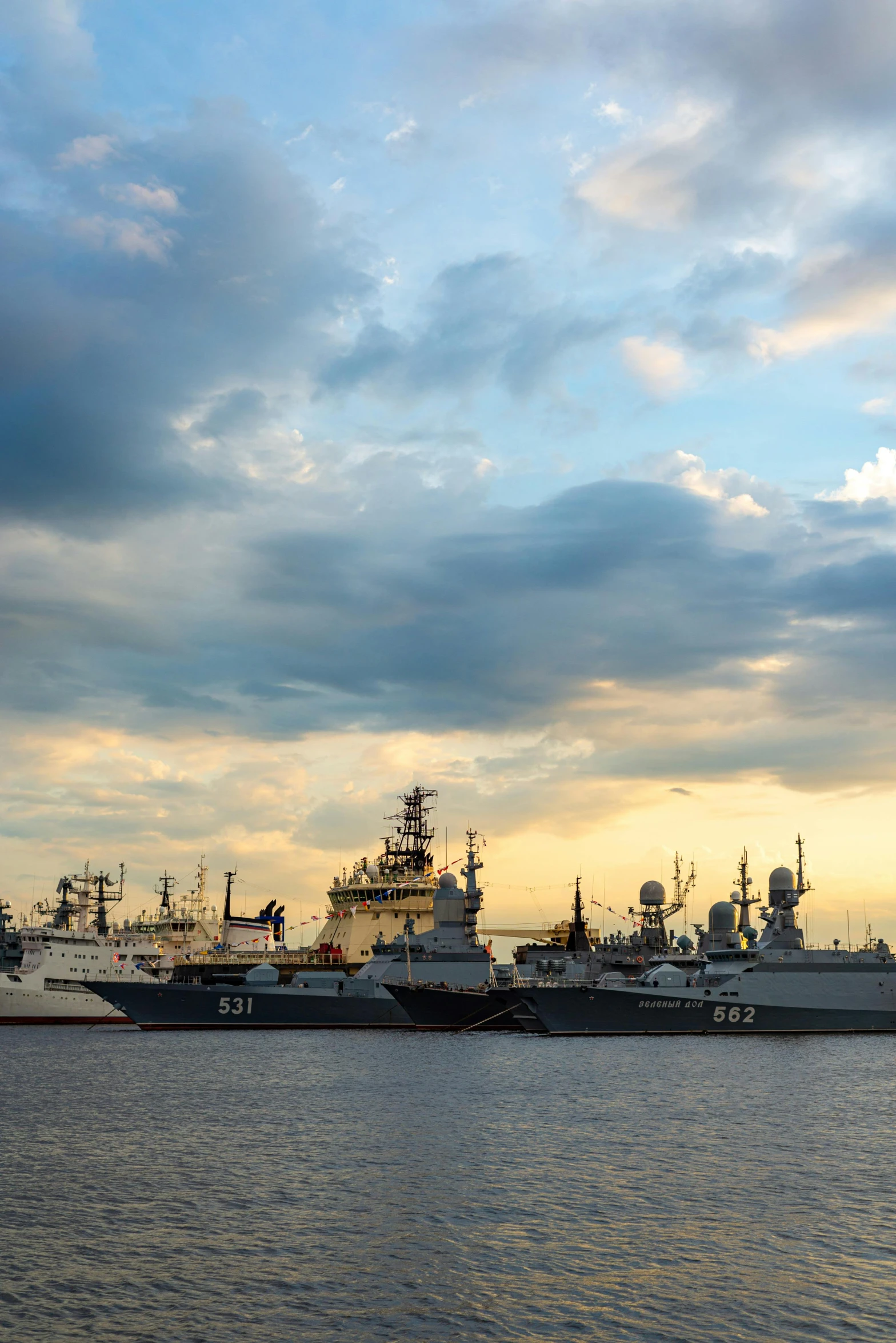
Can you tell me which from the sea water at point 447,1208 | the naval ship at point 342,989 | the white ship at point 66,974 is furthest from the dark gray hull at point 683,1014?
the white ship at point 66,974

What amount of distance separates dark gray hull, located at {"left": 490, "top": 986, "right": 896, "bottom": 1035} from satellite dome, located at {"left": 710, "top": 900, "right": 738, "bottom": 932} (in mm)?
12135

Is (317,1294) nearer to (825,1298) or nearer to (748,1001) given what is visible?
(825,1298)

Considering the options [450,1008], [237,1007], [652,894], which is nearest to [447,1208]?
[450,1008]

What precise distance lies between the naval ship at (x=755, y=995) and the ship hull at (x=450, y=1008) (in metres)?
6.48

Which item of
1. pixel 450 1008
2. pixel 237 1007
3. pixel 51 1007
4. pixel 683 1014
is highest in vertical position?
pixel 683 1014

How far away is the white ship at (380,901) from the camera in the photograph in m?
84.6

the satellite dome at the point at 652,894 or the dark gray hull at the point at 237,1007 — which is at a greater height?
the satellite dome at the point at 652,894

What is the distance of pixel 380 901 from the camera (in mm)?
85438

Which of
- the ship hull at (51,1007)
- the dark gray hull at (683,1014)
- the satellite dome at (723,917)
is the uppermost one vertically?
the satellite dome at (723,917)

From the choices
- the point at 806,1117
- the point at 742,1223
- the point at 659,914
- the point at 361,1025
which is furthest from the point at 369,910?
the point at 742,1223

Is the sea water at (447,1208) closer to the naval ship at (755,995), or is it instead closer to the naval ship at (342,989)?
the naval ship at (755,995)

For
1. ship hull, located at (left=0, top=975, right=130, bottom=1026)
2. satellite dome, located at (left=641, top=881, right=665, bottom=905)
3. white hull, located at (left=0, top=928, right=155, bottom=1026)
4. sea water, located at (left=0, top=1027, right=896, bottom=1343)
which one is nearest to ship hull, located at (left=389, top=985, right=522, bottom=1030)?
satellite dome, located at (left=641, top=881, right=665, bottom=905)

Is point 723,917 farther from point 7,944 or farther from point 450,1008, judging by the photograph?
point 7,944

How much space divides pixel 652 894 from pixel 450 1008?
1850 cm
